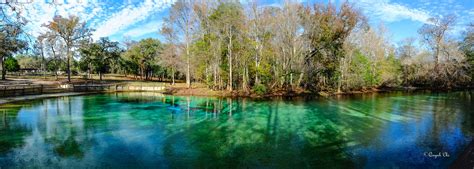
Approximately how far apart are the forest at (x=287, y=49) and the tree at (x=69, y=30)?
4.3 inches

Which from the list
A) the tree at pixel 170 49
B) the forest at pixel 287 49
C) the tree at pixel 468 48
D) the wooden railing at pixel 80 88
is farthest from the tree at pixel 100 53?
the tree at pixel 468 48

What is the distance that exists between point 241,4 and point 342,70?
14.5 meters

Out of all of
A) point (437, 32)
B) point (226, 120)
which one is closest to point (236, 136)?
point (226, 120)

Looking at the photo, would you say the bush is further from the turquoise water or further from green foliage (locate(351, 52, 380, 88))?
green foliage (locate(351, 52, 380, 88))

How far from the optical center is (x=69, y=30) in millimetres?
34094

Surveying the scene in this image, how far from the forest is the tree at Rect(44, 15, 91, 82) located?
11 centimetres

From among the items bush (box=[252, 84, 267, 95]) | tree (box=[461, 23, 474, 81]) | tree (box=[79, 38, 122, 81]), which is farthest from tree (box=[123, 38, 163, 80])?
tree (box=[461, 23, 474, 81])

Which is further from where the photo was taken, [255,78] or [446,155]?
[255,78]

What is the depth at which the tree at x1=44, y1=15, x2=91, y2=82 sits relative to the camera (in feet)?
108

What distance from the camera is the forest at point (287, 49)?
2570 cm

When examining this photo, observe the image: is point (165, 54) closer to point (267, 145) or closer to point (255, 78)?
point (255, 78)

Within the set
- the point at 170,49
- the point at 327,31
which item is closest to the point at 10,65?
the point at 170,49

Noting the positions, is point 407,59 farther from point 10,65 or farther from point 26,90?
point 10,65

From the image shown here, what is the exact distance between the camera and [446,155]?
7.56 metres
